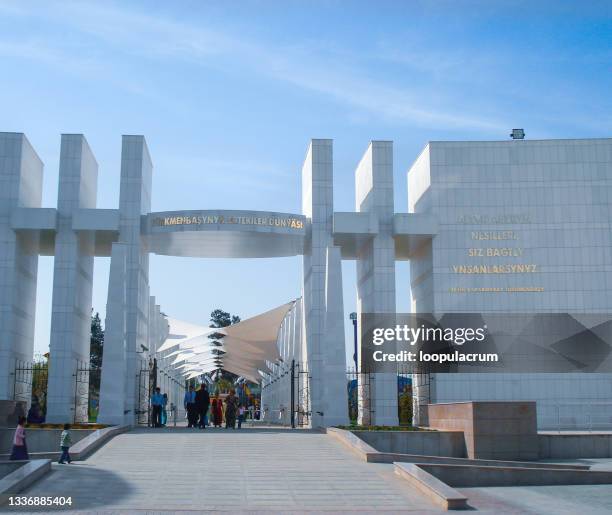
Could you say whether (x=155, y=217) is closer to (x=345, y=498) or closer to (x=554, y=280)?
(x=554, y=280)

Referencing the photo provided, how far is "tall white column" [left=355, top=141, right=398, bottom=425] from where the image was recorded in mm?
30469

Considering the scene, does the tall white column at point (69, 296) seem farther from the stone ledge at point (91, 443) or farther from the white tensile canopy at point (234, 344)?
the white tensile canopy at point (234, 344)

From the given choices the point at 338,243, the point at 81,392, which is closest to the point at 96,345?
the point at 81,392

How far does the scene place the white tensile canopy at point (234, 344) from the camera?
42.8 m

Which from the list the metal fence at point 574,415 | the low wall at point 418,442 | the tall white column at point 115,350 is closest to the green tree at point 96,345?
the tall white column at point 115,350

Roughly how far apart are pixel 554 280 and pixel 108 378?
17.3 metres

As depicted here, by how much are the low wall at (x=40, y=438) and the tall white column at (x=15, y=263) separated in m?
6.80

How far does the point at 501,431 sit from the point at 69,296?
16770mm

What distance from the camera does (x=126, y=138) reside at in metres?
31.4

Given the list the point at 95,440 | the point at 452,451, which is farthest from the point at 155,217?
the point at 452,451

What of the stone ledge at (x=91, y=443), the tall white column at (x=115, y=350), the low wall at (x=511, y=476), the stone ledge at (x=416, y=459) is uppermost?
the tall white column at (x=115, y=350)

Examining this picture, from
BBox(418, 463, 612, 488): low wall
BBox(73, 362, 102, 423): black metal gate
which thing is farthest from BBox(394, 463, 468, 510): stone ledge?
BBox(73, 362, 102, 423): black metal gate

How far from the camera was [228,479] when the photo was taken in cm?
1603

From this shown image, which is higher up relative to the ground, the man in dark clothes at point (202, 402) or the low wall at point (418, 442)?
the man in dark clothes at point (202, 402)
